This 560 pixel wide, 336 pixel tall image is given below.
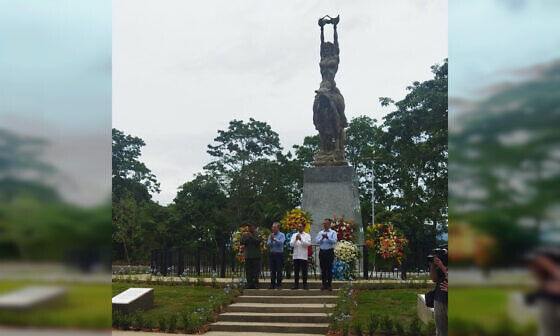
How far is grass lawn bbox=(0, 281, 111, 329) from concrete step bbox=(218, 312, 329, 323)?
8982 millimetres

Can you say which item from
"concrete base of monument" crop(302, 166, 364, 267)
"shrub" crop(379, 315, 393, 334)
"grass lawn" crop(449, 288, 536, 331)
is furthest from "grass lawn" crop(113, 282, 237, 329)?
"grass lawn" crop(449, 288, 536, 331)

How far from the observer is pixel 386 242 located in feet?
47.5

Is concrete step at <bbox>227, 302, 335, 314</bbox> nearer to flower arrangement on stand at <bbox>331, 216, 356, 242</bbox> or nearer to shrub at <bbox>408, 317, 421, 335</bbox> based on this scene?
shrub at <bbox>408, 317, 421, 335</bbox>

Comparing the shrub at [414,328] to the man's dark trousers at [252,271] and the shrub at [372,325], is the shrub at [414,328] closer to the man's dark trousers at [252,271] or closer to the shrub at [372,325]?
the shrub at [372,325]

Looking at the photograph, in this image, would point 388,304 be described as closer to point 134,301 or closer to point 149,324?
point 149,324

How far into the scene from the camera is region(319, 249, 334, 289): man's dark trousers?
12.2 metres

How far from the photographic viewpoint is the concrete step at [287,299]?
39.4 feet

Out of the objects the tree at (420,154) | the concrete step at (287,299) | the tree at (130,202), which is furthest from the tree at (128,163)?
the concrete step at (287,299)

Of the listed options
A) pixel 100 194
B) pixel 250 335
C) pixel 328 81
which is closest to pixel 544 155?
pixel 100 194

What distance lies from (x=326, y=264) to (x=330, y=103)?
723 centimetres

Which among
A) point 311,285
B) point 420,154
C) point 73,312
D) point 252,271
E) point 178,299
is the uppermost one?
point 420,154

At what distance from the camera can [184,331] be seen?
1070cm

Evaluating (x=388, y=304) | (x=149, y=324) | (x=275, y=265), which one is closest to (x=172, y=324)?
(x=149, y=324)

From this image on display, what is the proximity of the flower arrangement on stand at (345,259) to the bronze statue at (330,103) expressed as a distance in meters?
4.49
